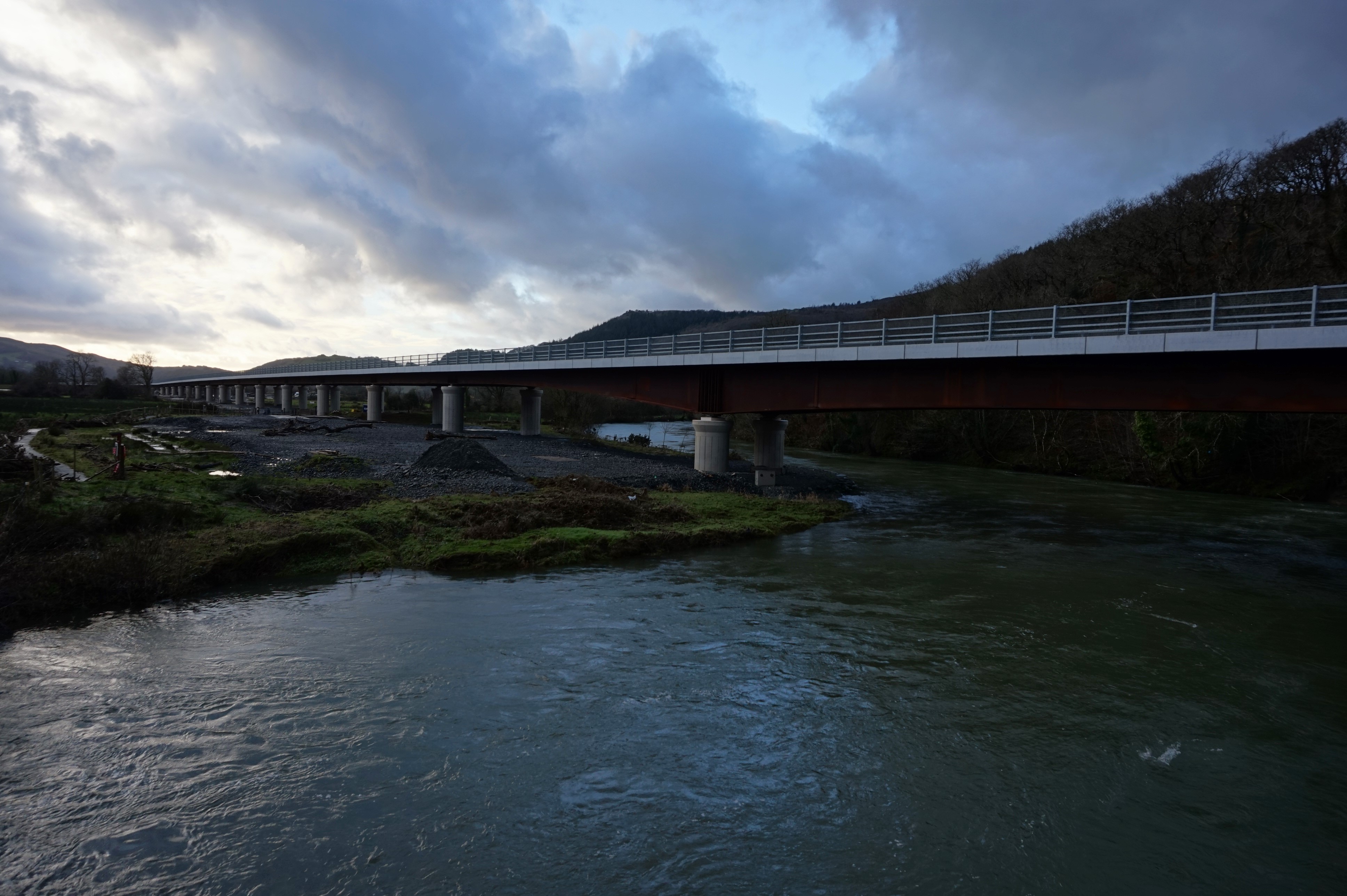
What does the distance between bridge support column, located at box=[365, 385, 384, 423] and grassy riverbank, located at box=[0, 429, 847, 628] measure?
5671 cm

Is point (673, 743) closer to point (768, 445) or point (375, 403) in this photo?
point (768, 445)

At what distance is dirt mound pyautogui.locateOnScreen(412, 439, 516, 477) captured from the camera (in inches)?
1250

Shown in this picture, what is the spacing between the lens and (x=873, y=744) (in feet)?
32.3

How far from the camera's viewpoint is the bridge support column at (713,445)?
38.0m

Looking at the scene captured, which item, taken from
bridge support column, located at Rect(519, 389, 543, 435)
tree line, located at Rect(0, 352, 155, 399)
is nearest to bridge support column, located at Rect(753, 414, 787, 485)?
bridge support column, located at Rect(519, 389, 543, 435)

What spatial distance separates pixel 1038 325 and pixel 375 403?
73.6 meters

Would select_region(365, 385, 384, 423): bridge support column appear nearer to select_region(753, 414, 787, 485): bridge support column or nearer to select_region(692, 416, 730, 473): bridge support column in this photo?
select_region(692, 416, 730, 473): bridge support column

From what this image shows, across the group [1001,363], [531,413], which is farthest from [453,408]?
[1001,363]

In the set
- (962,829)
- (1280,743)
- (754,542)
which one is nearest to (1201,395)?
(754,542)

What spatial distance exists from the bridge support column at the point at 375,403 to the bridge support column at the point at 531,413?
27.4 m

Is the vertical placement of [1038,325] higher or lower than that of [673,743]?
higher

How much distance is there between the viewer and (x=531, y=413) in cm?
6512

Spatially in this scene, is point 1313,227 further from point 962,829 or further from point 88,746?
point 88,746

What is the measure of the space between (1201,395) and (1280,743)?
1661 centimetres
